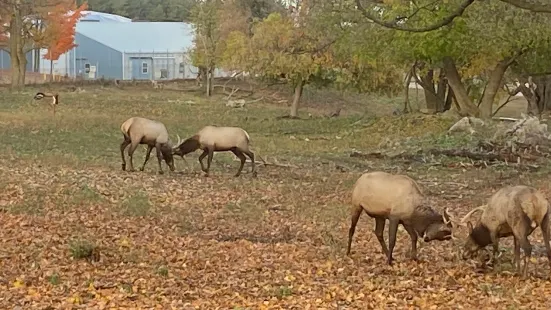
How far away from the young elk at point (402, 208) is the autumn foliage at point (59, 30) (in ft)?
158

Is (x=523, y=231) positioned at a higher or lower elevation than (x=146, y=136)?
higher

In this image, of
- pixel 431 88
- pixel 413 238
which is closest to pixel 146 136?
pixel 413 238

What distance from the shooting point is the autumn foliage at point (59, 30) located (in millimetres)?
57312

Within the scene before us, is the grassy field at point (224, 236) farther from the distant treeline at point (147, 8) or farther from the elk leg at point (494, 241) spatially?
the distant treeline at point (147, 8)

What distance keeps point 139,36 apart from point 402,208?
6514 centimetres

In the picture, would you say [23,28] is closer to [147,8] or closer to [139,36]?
[139,36]

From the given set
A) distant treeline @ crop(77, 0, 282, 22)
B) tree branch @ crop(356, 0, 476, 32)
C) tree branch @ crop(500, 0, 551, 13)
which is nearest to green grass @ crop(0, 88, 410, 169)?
tree branch @ crop(356, 0, 476, 32)

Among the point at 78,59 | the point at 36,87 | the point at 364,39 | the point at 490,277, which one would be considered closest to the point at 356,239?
the point at 490,277

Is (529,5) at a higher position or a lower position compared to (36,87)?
higher

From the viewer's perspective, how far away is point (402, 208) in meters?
10.7

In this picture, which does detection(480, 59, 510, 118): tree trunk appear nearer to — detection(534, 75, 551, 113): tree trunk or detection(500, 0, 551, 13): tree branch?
detection(534, 75, 551, 113): tree trunk

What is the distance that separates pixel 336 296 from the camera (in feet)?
30.0

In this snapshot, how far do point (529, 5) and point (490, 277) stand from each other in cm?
646

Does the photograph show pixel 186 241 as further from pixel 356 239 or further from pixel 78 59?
pixel 78 59
